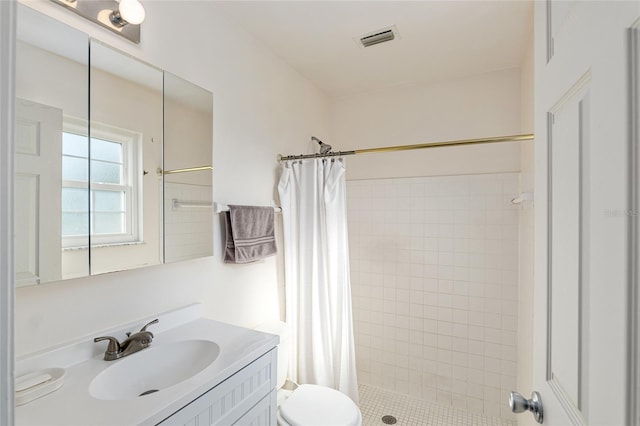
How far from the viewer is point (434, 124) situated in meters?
2.55

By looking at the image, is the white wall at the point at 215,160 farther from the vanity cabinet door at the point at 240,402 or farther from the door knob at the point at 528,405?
the door knob at the point at 528,405

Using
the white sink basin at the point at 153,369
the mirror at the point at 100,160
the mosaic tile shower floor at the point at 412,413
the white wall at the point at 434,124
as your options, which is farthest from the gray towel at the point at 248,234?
the mosaic tile shower floor at the point at 412,413

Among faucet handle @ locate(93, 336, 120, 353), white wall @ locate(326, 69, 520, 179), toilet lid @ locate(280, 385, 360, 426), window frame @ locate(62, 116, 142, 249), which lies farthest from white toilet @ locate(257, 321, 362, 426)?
white wall @ locate(326, 69, 520, 179)

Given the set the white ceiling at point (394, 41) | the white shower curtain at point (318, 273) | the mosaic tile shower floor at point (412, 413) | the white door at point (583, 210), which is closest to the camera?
the white door at point (583, 210)

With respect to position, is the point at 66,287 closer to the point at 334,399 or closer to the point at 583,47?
the point at 334,399

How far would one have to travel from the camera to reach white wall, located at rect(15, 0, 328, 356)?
1.08 m

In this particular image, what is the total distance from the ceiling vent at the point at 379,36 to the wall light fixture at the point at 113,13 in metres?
1.27

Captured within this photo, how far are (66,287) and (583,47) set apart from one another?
1536 mm

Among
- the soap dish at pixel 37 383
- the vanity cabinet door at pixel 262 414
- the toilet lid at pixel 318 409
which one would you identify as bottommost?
the toilet lid at pixel 318 409

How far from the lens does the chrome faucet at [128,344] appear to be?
1143 mm

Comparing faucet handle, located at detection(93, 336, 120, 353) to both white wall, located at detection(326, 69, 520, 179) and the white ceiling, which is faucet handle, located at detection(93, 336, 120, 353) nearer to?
the white ceiling

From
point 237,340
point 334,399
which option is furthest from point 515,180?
point 237,340

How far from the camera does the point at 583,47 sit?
55cm

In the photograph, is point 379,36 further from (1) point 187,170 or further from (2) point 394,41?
(1) point 187,170
